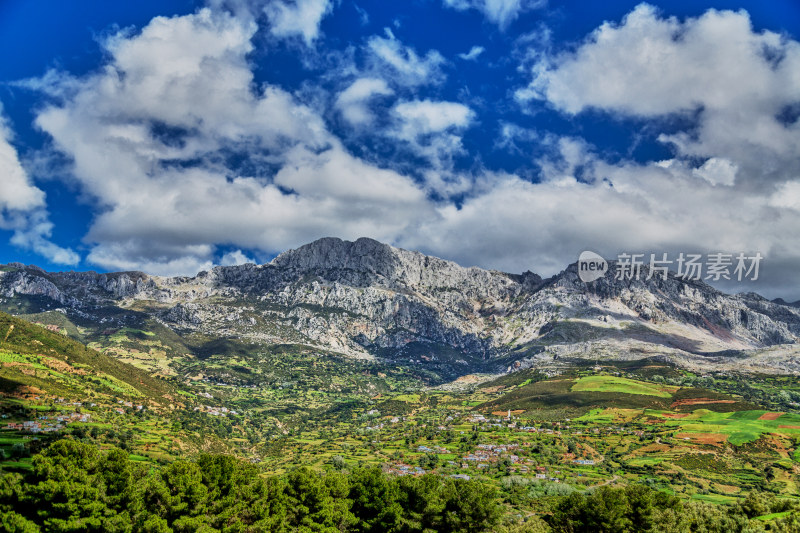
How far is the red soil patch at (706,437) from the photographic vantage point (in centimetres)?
17574

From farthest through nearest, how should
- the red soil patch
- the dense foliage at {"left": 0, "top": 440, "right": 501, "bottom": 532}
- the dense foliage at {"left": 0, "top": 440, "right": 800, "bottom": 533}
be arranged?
1. the red soil patch
2. the dense foliage at {"left": 0, "top": 440, "right": 800, "bottom": 533}
3. the dense foliage at {"left": 0, "top": 440, "right": 501, "bottom": 532}

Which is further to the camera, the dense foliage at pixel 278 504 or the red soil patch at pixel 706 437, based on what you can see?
the red soil patch at pixel 706 437

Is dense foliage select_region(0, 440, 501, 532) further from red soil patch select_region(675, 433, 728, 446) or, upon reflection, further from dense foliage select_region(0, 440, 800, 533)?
red soil patch select_region(675, 433, 728, 446)

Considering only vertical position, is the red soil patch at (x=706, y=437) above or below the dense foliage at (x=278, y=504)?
above

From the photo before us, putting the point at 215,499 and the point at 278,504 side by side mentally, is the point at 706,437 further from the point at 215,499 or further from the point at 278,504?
the point at 215,499

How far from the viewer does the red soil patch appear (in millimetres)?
175738

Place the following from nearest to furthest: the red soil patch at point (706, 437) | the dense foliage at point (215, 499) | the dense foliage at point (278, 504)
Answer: the dense foliage at point (215, 499)
the dense foliage at point (278, 504)
the red soil patch at point (706, 437)

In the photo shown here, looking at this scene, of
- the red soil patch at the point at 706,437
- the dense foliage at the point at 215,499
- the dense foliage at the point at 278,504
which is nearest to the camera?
the dense foliage at the point at 215,499

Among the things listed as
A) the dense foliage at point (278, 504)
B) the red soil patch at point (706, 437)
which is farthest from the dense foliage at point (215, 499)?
the red soil patch at point (706, 437)

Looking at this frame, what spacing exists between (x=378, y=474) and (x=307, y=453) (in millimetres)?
133426

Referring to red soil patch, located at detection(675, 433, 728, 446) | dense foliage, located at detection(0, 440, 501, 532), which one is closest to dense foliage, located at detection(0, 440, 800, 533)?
dense foliage, located at detection(0, 440, 501, 532)

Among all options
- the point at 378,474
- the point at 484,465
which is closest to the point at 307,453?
the point at 484,465

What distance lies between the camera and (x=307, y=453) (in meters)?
198

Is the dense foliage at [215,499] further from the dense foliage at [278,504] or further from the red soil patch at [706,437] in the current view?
the red soil patch at [706,437]
